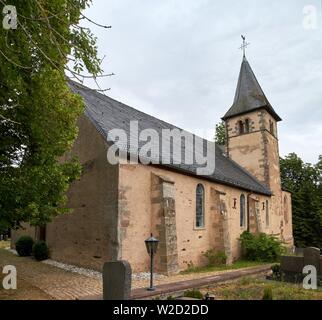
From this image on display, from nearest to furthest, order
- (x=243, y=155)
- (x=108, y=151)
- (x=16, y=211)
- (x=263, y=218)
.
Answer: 1. (x=16, y=211)
2. (x=108, y=151)
3. (x=263, y=218)
4. (x=243, y=155)

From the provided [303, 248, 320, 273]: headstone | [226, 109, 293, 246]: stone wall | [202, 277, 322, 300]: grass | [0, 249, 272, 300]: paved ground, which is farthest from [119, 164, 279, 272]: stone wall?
[226, 109, 293, 246]: stone wall

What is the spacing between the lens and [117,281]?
627cm

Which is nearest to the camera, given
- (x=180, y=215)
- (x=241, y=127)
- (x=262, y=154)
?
(x=180, y=215)

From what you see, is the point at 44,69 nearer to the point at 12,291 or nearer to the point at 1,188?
the point at 1,188

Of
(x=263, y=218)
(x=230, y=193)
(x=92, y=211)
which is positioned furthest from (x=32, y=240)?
(x=263, y=218)

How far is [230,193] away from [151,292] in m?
11.6

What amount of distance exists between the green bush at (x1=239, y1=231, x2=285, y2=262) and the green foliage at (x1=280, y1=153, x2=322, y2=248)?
1565 cm

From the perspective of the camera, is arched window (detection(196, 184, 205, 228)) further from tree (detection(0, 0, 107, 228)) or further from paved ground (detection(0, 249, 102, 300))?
tree (detection(0, 0, 107, 228))

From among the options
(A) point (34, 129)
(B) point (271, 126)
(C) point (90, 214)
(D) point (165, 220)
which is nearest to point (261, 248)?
(D) point (165, 220)

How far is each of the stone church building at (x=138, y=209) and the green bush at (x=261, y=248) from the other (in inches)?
18.7

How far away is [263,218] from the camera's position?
22969 mm

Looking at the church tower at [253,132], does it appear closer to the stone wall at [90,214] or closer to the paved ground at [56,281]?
the stone wall at [90,214]

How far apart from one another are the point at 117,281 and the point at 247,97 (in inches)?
915

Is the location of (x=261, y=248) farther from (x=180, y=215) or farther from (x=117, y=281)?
(x=117, y=281)
